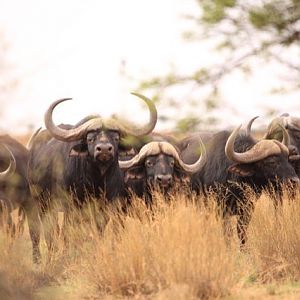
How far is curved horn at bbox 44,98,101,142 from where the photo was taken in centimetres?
1170

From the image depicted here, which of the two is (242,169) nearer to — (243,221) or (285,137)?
(243,221)

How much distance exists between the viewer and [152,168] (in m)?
12.2

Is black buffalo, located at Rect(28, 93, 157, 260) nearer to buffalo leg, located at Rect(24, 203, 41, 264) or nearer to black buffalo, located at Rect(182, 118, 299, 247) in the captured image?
buffalo leg, located at Rect(24, 203, 41, 264)

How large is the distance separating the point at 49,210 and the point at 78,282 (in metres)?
2.46

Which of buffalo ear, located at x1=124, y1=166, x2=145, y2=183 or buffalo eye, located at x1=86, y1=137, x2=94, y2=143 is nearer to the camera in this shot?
buffalo eye, located at x1=86, y1=137, x2=94, y2=143

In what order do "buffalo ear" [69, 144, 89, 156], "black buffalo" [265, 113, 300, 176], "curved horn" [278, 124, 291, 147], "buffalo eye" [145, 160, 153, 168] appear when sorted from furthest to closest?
"black buffalo" [265, 113, 300, 176] < "curved horn" [278, 124, 291, 147] < "buffalo eye" [145, 160, 153, 168] < "buffalo ear" [69, 144, 89, 156]

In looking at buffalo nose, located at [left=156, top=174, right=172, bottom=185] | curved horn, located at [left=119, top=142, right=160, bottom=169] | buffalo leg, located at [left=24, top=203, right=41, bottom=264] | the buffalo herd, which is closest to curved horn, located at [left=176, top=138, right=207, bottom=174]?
the buffalo herd

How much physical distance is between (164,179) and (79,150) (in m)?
1.13

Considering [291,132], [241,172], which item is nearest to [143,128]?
[241,172]

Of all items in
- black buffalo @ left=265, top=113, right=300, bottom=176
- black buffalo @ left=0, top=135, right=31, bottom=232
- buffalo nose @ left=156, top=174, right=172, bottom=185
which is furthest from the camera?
black buffalo @ left=265, top=113, right=300, bottom=176

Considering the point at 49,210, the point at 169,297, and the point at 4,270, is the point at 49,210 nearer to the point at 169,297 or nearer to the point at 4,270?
the point at 4,270

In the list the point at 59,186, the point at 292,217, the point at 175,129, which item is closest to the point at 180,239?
the point at 175,129

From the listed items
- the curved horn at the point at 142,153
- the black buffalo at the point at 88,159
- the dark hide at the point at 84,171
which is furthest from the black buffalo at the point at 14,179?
the curved horn at the point at 142,153

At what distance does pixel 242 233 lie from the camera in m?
12.6
